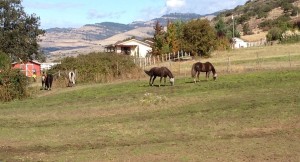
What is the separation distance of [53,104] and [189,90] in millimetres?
8165

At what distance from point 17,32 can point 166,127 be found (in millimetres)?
51045

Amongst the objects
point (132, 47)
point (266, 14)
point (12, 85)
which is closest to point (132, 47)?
point (132, 47)

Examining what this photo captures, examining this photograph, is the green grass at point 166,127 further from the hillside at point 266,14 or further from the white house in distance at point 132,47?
the hillside at point 266,14

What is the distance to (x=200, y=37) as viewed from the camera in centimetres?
7006

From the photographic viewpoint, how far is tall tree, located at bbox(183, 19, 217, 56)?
69.8 metres

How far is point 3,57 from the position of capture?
4441 cm

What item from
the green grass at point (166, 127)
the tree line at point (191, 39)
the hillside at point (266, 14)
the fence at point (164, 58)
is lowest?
the green grass at point (166, 127)

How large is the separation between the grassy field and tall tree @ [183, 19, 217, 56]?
39342mm

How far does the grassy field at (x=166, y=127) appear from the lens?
1454 cm

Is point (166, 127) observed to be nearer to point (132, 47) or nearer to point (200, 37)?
point (200, 37)

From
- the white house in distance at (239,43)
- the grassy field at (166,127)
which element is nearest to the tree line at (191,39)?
the white house in distance at (239,43)

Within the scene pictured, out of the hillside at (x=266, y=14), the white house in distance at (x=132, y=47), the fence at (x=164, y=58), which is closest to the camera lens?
the fence at (x=164, y=58)

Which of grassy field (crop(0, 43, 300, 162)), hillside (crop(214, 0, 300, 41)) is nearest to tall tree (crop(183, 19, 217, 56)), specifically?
grassy field (crop(0, 43, 300, 162))

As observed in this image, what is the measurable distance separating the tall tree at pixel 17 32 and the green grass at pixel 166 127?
36.9 metres
